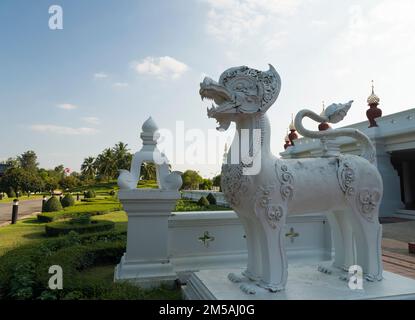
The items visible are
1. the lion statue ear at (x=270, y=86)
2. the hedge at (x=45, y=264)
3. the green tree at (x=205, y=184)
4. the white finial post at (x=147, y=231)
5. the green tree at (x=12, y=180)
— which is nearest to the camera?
the lion statue ear at (x=270, y=86)

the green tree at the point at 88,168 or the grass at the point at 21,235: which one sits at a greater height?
the green tree at the point at 88,168

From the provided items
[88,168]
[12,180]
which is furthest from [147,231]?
[88,168]

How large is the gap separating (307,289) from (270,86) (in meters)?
1.99

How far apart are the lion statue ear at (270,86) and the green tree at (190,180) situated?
40970mm

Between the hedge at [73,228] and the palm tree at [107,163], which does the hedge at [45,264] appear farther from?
the palm tree at [107,163]

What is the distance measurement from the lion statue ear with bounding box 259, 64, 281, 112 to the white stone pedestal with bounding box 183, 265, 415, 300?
1734 mm

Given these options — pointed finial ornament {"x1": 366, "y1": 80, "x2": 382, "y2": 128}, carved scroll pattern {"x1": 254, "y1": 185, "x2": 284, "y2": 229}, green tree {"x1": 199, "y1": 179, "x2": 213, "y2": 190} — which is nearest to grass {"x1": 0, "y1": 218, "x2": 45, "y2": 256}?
carved scroll pattern {"x1": 254, "y1": 185, "x2": 284, "y2": 229}

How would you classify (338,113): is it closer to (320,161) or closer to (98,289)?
(320,161)

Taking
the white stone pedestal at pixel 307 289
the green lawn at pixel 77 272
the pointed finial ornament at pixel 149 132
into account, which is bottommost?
the green lawn at pixel 77 272

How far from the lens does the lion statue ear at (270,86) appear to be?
8.75ft

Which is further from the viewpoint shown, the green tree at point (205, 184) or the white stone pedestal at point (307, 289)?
the green tree at point (205, 184)

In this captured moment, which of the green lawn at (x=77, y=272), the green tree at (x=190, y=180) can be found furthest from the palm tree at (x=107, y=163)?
the green lawn at (x=77, y=272)

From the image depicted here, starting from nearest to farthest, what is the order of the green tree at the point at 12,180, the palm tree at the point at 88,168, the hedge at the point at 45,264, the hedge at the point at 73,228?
the hedge at the point at 45,264
the hedge at the point at 73,228
the green tree at the point at 12,180
the palm tree at the point at 88,168

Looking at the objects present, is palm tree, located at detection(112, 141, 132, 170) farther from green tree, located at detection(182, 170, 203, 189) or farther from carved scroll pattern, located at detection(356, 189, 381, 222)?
carved scroll pattern, located at detection(356, 189, 381, 222)
